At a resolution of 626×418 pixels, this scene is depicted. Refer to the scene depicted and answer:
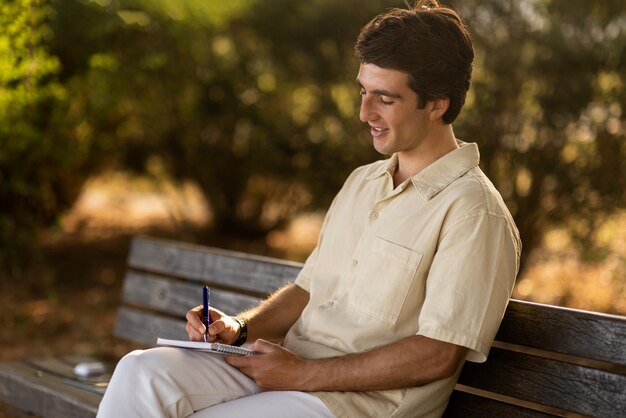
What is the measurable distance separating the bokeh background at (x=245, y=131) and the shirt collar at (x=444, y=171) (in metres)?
3.70

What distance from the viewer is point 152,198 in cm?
1185

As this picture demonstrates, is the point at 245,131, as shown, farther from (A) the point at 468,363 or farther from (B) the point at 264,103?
(A) the point at 468,363

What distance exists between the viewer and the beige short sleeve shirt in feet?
8.77

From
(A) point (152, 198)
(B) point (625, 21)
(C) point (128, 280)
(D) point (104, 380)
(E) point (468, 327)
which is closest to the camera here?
(E) point (468, 327)

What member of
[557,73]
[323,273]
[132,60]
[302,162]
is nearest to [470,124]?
[557,73]

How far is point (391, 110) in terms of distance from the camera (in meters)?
2.95

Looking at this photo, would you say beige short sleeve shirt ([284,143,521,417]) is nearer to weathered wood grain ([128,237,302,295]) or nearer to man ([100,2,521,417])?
man ([100,2,521,417])

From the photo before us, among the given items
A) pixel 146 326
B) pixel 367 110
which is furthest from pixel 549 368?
pixel 146 326

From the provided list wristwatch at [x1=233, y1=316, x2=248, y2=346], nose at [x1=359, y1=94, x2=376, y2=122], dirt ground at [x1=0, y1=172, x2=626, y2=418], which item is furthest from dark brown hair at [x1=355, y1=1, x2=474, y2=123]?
dirt ground at [x1=0, y1=172, x2=626, y2=418]

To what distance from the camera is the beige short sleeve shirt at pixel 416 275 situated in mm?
2672

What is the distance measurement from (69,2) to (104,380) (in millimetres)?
4225

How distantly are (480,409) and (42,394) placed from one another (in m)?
1.81

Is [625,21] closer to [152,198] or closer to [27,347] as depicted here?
[27,347]

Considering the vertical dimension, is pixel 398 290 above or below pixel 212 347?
above
